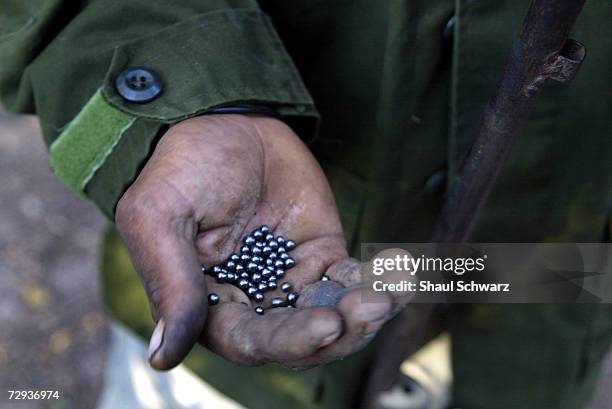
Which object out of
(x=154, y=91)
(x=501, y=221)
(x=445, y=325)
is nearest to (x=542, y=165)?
(x=501, y=221)

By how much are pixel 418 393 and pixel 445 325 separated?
195 millimetres

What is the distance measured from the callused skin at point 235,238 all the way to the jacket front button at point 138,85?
89 mm

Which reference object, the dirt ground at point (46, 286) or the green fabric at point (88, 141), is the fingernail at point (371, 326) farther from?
the dirt ground at point (46, 286)

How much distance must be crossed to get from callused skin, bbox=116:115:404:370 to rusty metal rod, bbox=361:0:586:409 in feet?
0.75

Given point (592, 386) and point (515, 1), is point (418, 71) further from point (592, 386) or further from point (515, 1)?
point (592, 386)

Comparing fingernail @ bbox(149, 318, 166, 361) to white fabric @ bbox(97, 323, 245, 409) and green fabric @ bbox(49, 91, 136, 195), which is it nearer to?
green fabric @ bbox(49, 91, 136, 195)

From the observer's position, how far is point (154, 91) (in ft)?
4.03

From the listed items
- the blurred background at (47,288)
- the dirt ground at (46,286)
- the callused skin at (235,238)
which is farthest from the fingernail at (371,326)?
the dirt ground at (46,286)

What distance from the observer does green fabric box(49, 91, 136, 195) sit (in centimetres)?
124

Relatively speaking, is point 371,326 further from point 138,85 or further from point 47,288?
point 47,288

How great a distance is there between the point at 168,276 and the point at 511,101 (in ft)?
1.83

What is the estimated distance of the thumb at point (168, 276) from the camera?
0.93 m

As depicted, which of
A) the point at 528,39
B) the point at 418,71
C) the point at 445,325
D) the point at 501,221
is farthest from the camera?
the point at 445,325

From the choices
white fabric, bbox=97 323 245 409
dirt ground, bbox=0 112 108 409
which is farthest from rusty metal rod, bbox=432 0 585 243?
dirt ground, bbox=0 112 108 409
